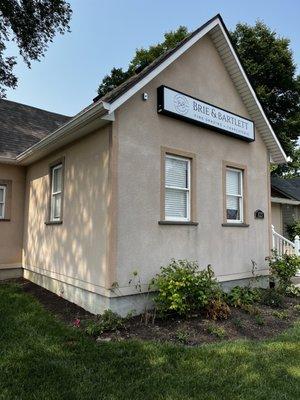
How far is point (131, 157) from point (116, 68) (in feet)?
81.6

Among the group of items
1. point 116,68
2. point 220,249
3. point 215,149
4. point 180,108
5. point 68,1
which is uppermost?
point 116,68

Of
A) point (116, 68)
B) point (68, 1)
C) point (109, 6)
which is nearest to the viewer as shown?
point (109, 6)

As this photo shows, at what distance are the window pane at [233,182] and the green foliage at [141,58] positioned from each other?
21006mm

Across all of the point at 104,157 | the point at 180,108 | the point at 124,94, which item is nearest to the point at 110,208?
the point at 104,157

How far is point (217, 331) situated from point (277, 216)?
38.8 feet

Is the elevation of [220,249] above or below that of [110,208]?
below

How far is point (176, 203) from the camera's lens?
802 centimetres

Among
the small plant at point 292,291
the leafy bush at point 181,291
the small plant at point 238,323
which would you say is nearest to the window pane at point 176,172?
the leafy bush at point 181,291

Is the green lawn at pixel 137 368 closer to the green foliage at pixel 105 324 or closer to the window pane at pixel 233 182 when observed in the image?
the green foliage at pixel 105 324

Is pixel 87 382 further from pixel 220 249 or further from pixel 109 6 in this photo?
pixel 109 6

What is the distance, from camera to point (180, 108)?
8.11 m

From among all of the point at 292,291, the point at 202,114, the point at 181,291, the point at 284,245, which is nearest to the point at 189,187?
the point at 202,114

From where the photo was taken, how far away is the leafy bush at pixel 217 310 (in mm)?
6820

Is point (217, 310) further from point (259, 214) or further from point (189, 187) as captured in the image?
point (259, 214)
